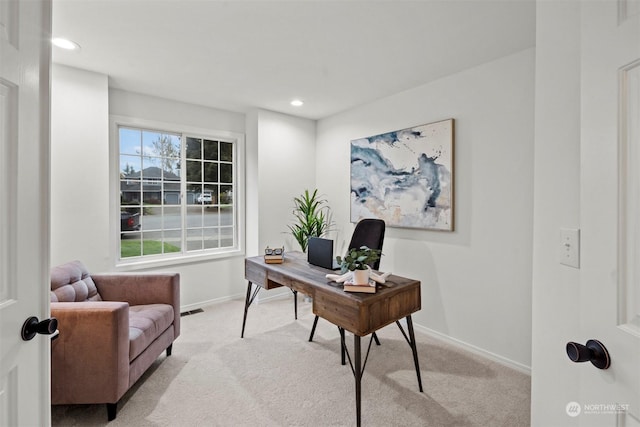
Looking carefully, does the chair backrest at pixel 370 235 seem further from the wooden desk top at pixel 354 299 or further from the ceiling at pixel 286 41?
the ceiling at pixel 286 41

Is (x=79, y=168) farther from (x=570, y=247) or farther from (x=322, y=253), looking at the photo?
(x=570, y=247)

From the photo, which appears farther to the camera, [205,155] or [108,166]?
[205,155]

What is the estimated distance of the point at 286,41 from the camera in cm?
220

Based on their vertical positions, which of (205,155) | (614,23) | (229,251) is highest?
(205,155)

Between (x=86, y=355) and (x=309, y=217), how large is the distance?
259cm

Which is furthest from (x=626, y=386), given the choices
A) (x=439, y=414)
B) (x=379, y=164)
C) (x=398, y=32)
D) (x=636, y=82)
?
(x=379, y=164)

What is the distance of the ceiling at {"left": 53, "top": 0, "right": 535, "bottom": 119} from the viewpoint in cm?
184

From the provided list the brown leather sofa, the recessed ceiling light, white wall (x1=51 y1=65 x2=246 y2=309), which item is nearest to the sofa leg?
the brown leather sofa

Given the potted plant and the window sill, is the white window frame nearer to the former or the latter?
the window sill

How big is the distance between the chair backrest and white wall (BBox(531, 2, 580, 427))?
63.3 inches

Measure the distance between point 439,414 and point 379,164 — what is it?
2322mm

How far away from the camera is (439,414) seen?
1.85m

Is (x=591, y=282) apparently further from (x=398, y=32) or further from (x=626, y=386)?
(x=398, y=32)

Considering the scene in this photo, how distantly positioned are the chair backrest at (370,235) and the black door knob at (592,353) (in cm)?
194
